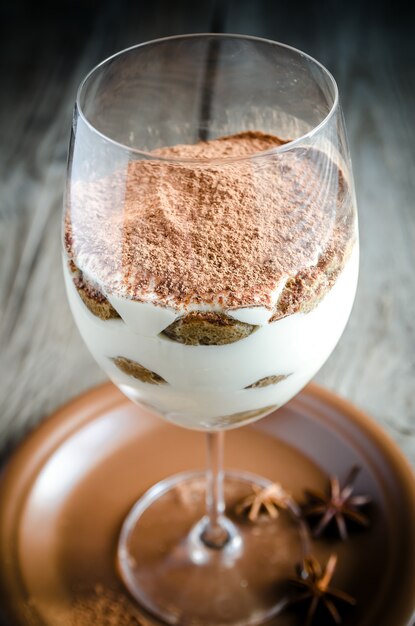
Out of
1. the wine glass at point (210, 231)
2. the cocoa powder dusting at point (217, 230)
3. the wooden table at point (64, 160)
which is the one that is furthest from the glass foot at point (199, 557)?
the cocoa powder dusting at point (217, 230)

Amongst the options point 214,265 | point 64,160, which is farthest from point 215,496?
point 64,160

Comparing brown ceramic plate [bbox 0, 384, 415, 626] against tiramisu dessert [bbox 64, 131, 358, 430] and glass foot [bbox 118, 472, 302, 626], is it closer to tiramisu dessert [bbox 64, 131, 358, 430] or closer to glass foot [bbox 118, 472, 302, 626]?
glass foot [bbox 118, 472, 302, 626]

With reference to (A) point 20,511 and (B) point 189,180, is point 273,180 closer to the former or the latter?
(B) point 189,180

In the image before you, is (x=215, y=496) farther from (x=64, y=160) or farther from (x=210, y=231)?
(x=64, y=160)

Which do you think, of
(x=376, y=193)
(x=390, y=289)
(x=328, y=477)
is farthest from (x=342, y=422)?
(x=376, y=193)

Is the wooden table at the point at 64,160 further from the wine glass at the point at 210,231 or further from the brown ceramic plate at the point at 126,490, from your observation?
the wine glass at the point at 210,231
